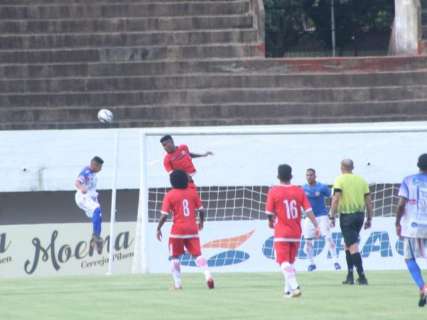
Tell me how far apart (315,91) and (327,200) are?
4.14 meters

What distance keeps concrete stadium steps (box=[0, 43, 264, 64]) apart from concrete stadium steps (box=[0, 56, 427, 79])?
23cm

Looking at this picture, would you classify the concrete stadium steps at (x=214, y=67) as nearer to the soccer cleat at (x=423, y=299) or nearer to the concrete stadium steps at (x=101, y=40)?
the concrete stadium steps at (x=101, y=40)

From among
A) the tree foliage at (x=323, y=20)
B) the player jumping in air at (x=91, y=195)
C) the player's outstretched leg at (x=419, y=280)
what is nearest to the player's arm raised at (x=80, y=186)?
the player jumping in air at (x=91, y=195)

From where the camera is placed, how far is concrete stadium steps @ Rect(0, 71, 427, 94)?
29828 millimetres

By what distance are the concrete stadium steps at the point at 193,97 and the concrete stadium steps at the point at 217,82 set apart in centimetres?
17

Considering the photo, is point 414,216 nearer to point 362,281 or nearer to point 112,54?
point 362,281

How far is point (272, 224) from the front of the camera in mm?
16641

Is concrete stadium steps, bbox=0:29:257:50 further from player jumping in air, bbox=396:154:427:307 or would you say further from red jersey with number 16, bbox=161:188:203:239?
player jumping in air, bbox=396:154:427:307

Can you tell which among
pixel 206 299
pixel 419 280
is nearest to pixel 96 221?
pixel 206 299

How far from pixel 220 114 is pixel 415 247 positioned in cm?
1413

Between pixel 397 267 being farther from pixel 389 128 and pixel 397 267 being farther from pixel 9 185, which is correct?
pixel 9 185

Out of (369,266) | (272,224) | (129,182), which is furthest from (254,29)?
(272,224)

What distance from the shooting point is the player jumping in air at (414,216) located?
50.5 ft

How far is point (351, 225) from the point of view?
758 inches
